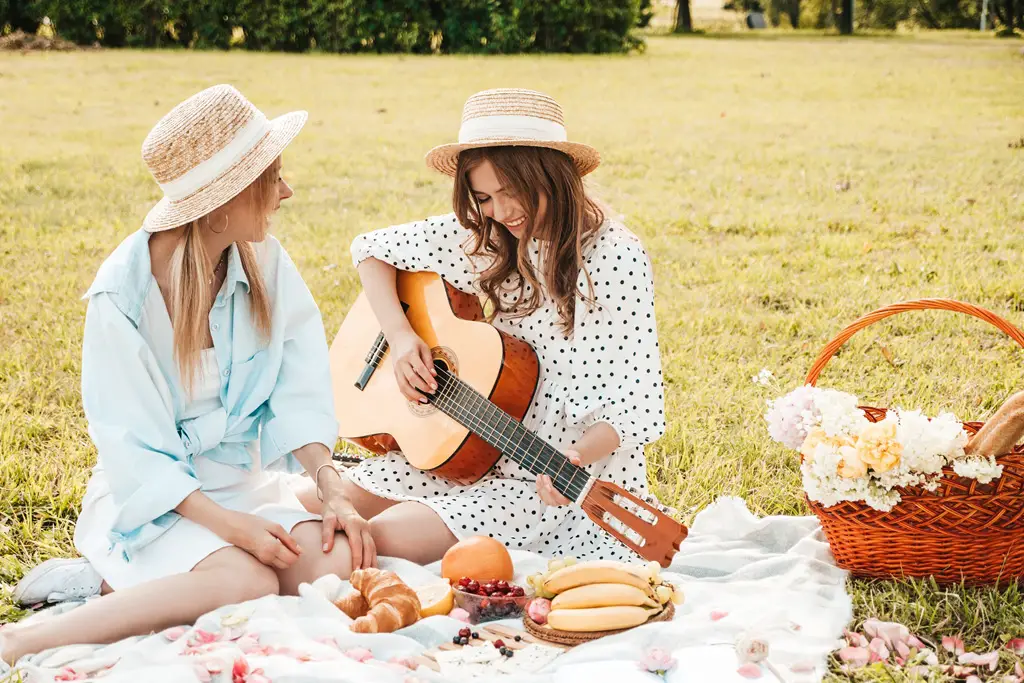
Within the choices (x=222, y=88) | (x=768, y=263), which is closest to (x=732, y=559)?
(x=222, y=88)

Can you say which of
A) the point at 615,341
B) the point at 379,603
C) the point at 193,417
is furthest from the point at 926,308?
the point at 193,417

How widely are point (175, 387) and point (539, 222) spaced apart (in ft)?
3.96

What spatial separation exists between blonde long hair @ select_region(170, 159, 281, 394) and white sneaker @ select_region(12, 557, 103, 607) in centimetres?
60

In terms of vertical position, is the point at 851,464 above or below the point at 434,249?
below

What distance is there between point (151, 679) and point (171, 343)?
989 millimetres

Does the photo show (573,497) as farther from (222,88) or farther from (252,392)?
(222,88)

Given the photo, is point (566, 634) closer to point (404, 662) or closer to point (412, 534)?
point (404, 662)

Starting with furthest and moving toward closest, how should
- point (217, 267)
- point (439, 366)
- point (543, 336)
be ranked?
point (439, 366)
point (543, 336)
point (217, 267)

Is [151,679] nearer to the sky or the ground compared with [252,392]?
nearer to the ground

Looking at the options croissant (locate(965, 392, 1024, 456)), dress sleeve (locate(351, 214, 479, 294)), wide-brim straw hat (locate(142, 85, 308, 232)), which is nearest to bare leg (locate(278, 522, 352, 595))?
wide-brim straw hat (locate(142, 85, 308, 232))

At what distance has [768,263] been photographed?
6.56 metres

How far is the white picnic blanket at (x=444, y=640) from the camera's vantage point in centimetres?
245

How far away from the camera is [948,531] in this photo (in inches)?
115

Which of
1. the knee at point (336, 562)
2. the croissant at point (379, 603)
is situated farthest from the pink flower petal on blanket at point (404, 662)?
the knee at point (336, 562)
